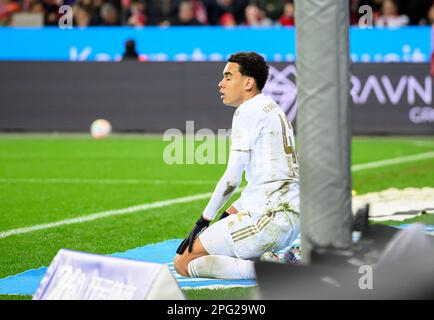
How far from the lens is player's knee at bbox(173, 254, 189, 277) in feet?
24.0

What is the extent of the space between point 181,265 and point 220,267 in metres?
0.32

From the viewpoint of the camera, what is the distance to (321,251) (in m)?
5.61

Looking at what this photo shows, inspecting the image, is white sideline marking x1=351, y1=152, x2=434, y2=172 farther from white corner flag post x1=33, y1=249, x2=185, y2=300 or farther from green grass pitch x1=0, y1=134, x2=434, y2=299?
white corner flag post x1=33, y1=249, x2=185, y2=300

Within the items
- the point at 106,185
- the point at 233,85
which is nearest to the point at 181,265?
the point at 233,85

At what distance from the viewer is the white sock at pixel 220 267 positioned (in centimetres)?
714

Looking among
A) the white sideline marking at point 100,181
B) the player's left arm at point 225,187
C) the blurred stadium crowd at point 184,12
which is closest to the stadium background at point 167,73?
the blurred stadium crowd at point 184,12

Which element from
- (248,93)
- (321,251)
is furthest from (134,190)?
(321,251)

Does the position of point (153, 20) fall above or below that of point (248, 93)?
below

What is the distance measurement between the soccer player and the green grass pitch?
0.49 m

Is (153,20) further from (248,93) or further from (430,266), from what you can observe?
(430,266)

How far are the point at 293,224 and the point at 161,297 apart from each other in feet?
7.17

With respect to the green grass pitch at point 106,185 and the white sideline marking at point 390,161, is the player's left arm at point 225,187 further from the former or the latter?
the white sideline marking at point 390,161

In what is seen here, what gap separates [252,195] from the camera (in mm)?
7250

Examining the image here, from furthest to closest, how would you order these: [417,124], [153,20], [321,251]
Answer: [153,20]
[417,124]
[321,251]
